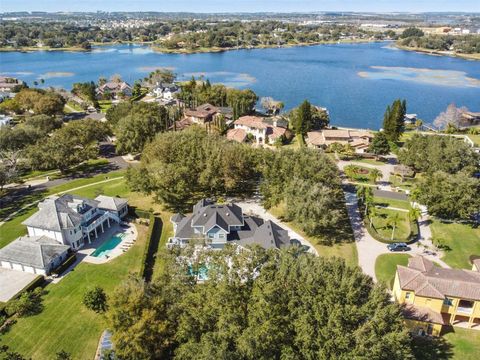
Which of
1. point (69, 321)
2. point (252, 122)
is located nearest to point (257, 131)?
point (252, 122)

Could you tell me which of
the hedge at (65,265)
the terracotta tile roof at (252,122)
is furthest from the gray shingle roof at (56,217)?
the terracotta tile roof at (252,122)

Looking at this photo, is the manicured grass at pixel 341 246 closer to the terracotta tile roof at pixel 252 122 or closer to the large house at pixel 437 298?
the large house at pixel 437 298

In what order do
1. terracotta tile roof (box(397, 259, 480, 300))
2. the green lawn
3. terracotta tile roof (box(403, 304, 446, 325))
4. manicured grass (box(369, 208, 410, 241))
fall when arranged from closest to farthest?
terracotta tile roof (box(403, 304, 446, 325)), terracotta tile roof (box(397, 259, 480, 300)), the green lawn, manicured grass (box(369, 208, 410, 241))

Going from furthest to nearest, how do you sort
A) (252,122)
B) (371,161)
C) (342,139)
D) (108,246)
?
(252,122)
(342,139)
(371,161)
(108,246)

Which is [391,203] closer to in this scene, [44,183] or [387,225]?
[387,225]

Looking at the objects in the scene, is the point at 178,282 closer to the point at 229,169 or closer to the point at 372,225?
the point at 229,169

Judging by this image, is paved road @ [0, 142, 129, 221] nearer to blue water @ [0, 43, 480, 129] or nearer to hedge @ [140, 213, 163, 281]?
hedge @ [140, 213, 163, 281]

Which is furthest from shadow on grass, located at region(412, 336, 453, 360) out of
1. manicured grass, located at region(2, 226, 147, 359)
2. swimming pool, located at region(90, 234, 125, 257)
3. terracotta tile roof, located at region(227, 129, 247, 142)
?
terracotta tile roof, located at region(227, 129, 247, 142)

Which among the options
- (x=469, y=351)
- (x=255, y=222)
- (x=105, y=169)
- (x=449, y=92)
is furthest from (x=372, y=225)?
(x=449, y=92)
